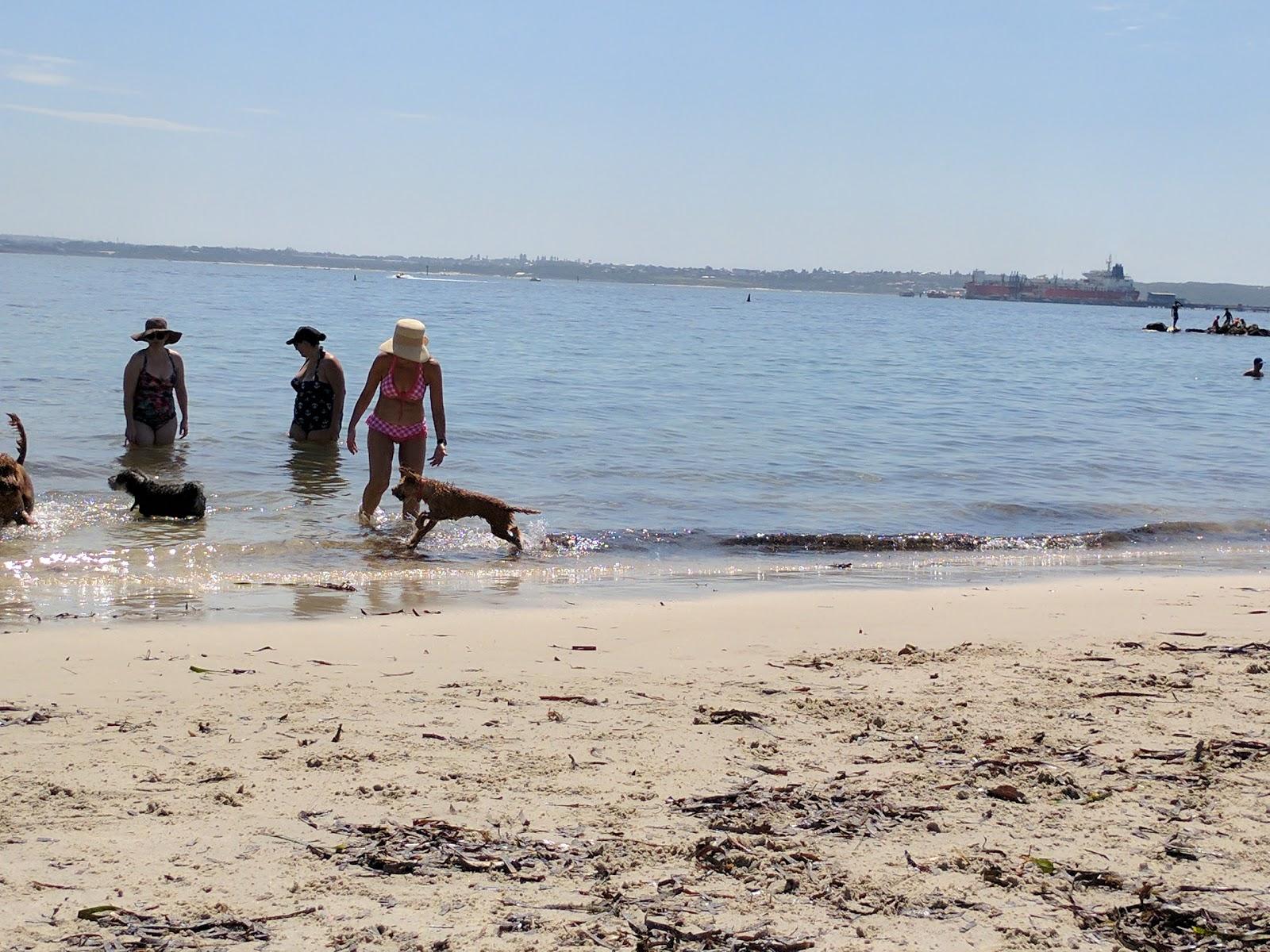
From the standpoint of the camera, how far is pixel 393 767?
3914 millimetres

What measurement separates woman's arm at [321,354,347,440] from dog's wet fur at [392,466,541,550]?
340cm

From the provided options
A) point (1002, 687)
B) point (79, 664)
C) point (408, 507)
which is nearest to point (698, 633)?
point (1002, 687)

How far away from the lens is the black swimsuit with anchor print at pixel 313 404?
12094mm

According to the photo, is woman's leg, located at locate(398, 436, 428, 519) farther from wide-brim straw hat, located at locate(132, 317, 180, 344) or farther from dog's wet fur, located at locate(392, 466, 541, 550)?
wide-brim straw hat, located at locate(132, 317, 180, 344)

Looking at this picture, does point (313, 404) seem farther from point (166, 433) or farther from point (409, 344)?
point (409, 344)

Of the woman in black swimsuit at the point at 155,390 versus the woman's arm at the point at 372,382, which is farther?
the woman in black swimsuit at the point at 155,390

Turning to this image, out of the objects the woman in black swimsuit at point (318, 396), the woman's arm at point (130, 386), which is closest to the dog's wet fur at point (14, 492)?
the woman's arm at point (130, 386)

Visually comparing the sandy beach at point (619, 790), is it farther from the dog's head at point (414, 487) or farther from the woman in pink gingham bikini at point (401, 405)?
the woman in pink gingham bikini at point (401, 405)

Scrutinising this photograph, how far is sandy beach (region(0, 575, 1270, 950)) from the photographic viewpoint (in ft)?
9.85

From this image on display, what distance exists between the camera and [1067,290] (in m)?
180

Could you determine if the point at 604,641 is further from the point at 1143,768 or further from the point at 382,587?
the point at 1143,768

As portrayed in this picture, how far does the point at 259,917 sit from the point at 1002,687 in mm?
3236

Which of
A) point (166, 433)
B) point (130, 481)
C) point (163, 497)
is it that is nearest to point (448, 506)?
point (163, 497)

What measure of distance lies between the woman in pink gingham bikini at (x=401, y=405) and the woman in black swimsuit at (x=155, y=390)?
3086mm
